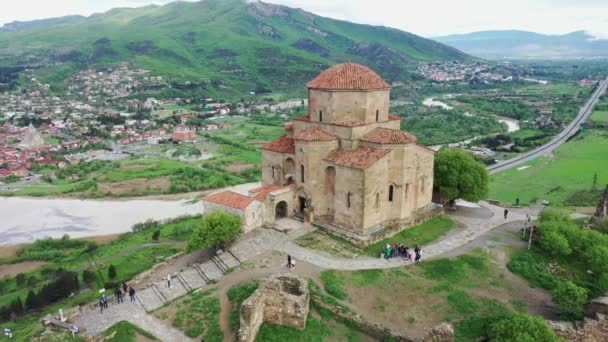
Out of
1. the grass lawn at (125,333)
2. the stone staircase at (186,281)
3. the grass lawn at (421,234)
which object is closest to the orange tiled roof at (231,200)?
the stone staircase at (186,281)

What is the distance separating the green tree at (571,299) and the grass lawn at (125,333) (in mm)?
17476

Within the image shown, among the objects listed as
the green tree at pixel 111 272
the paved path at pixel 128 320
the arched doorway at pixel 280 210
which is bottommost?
the green tree at pixel 111 272

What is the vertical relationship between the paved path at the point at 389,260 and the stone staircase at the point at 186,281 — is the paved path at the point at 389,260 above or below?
above

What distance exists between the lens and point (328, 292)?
20.8 meters

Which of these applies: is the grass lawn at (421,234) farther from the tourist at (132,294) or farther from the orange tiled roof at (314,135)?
the tourist at (132,294)

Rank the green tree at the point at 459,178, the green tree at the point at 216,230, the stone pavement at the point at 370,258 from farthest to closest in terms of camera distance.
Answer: the green tree at the point at 459,178 < the green tree at the point at 216,230 < the stone pavement at the point at 370,258

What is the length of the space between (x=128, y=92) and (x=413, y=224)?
427ft

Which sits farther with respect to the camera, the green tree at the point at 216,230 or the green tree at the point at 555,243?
the green tree at the point at 216,230

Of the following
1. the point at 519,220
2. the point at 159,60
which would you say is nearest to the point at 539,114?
the point at 519,220

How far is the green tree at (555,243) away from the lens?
76.8 feet

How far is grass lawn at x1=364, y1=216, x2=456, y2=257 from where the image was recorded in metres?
25.5

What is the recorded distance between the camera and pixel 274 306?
19359mm

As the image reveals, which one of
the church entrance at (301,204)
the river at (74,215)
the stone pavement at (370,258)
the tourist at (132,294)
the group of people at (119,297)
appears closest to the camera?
the group of people at (119,297)

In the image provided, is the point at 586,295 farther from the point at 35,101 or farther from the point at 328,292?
the point at 35,101
